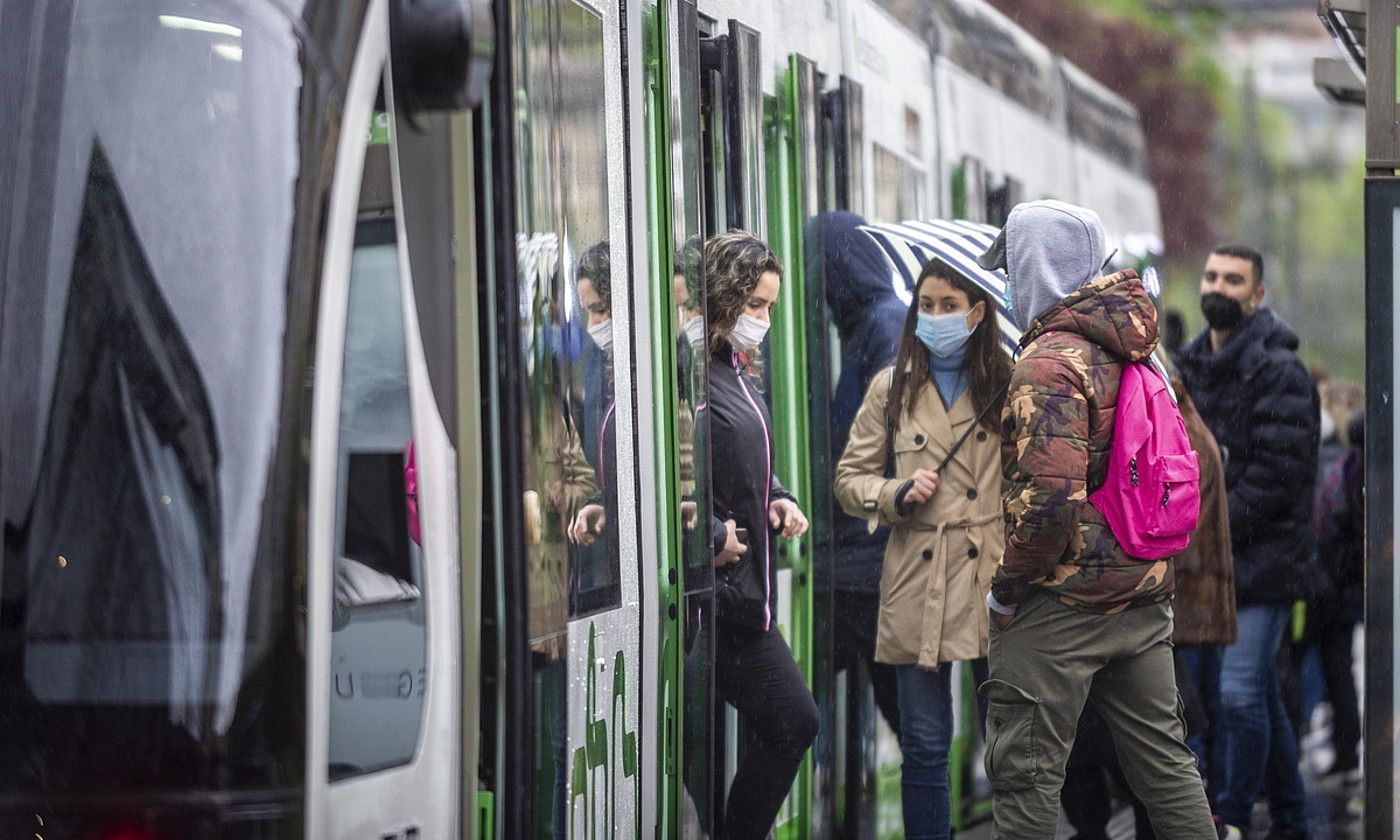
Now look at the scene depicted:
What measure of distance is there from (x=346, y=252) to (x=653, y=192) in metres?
1.44

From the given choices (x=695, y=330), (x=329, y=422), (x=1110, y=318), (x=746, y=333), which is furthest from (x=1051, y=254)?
(x=329, y=422)

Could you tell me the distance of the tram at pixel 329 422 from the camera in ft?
11.6

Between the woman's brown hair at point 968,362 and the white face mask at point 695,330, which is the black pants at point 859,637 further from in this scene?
the white face mask at point 695,330

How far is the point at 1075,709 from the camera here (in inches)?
202

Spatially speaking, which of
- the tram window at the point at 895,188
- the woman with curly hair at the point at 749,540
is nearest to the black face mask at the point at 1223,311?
the tram window at the point at 895,188

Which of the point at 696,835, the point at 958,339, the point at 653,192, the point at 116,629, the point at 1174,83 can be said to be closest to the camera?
the point at 116,629

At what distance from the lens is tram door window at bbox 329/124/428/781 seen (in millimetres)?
3754

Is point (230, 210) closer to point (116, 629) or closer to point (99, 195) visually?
point (99, 195)

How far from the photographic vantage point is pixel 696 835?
18.0 feet

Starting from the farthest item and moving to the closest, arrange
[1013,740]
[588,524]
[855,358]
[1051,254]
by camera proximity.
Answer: [855,358]
[1051,254]
[1013,740]
[588,524]

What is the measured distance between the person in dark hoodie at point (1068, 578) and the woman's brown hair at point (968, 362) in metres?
0.94

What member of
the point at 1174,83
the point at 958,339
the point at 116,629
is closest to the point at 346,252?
the point at 116,629

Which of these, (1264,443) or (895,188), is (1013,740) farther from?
(1264,443)

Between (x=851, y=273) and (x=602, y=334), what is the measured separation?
1885 mm
